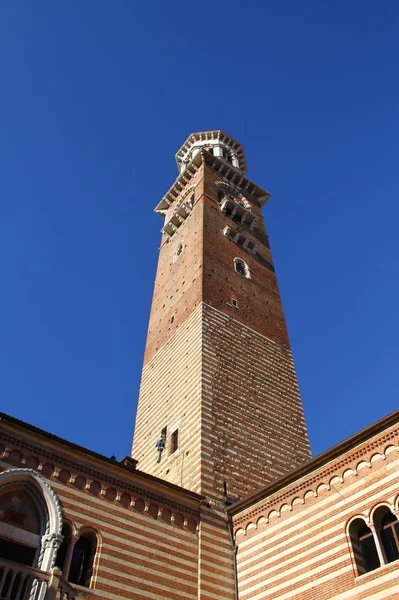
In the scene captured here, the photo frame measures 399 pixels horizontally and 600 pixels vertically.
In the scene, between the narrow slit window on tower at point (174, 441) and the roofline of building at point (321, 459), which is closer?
the roofline of building at point (321, 459)

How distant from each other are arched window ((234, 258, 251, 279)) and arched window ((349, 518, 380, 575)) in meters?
10.9

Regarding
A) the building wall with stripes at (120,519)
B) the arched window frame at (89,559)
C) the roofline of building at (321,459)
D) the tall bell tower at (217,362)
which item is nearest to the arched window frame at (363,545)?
the roofline of building at (321,459)

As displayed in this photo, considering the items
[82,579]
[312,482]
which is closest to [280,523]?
[312,482]

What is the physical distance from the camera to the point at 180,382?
14852 mm

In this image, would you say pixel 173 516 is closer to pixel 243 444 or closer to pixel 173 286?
→ pixel 243 444

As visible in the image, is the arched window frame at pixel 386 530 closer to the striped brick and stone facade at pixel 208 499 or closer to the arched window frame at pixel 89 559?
the striped brick and stone facade at pixel 208 499

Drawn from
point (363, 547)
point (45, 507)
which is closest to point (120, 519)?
point (45, 507)

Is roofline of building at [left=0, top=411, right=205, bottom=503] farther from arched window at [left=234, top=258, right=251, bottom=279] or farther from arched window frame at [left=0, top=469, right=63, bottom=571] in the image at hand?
arched window at [left=234, top=258, right=251, bottom=279]

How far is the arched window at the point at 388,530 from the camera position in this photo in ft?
27.9

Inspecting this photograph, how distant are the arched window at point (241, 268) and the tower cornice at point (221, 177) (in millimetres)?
5632

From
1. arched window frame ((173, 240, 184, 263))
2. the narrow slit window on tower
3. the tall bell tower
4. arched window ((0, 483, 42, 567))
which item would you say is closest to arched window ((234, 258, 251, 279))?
the tall bell tower

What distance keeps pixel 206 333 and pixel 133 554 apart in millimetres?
6581

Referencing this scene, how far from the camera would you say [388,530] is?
874 centimetres

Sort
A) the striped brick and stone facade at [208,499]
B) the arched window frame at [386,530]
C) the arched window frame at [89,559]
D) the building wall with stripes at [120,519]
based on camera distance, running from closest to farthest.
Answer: the arched window frame at [386,530] < the striped brick and stone facade at [208,499] < the arched window frame at [89,559] < the building wall with stripes at [120,519]
